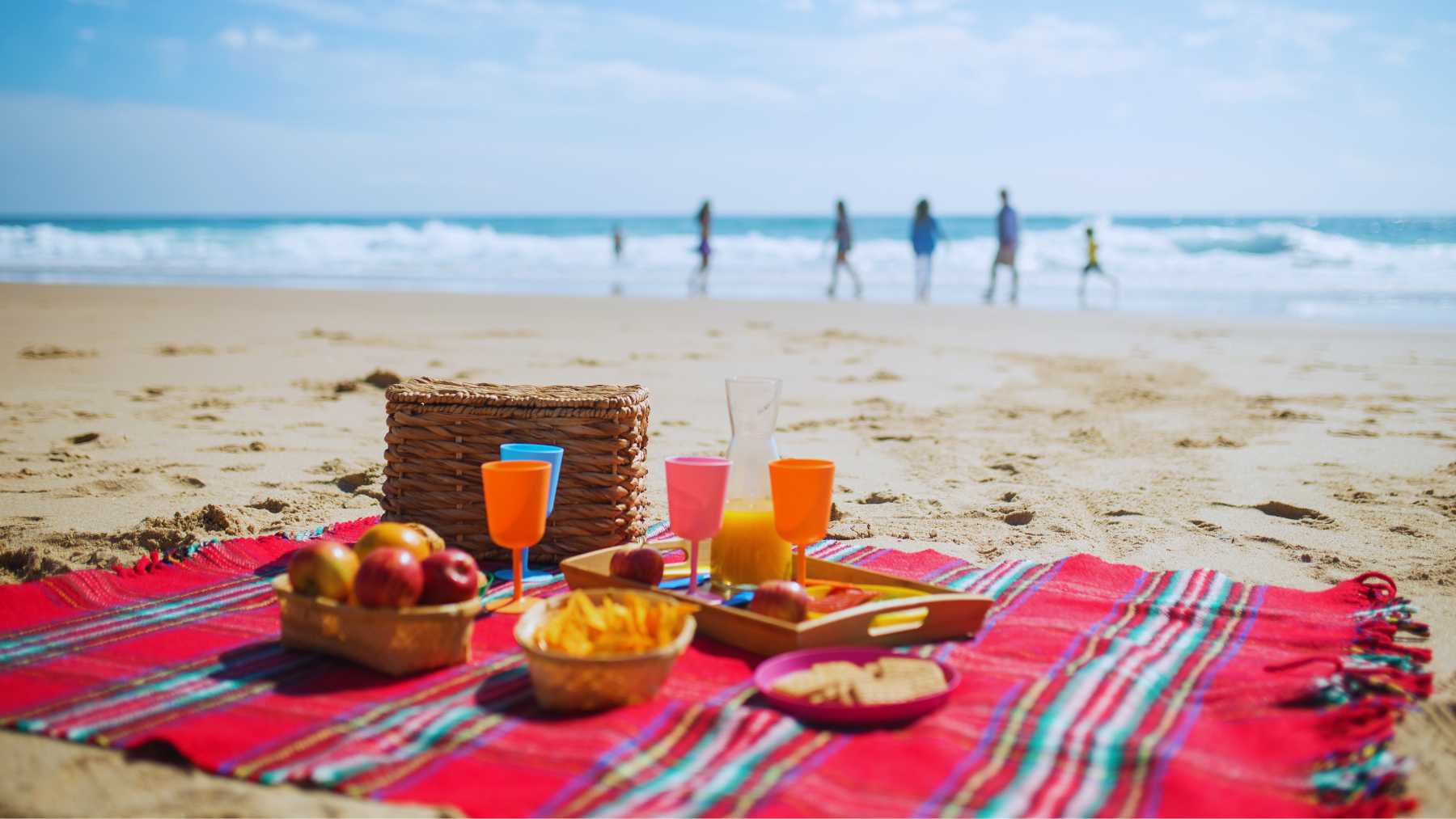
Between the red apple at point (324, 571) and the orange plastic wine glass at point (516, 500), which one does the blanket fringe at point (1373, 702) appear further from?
the red apple at point (324, 571)

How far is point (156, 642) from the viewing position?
7.64 feet

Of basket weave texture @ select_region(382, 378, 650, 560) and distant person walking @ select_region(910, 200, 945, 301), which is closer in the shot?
basket weave texture @ select_region(382, 378, 650, 560)

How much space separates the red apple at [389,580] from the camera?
2074 millimetres

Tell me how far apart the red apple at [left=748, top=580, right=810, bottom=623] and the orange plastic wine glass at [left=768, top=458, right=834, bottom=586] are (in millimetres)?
152

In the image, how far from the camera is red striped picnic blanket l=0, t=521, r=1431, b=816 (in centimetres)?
173

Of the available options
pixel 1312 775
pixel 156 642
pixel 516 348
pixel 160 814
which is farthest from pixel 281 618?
pixel 516 348

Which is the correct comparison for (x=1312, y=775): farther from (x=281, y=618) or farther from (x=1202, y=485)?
(x=1202, y=485)

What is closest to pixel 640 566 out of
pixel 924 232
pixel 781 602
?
pixel 781 602

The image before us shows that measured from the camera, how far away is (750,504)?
2.61m

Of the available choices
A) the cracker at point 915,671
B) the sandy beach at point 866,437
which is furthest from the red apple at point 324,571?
the cracker at point 915,671

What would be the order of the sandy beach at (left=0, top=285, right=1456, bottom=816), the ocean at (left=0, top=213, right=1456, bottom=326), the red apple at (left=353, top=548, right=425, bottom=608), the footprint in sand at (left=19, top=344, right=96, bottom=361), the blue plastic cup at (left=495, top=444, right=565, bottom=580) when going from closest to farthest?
the red apple at (left=353, top=548, right=425, bottom=608)
the blue plastic cup at (left=495, top=444, right=565, bottom=580)
the sandy beach at (left=0, top=285, right=1456, bottom=816)
the footprint in sand at (left=19, top=344, right=96, bottom=361)
the ocean at (left=0, top=213, right=1456, bottom=326)

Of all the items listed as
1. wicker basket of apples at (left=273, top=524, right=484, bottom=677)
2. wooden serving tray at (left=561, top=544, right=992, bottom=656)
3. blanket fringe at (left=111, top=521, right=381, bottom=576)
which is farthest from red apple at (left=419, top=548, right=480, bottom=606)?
blanket fringe at (left=111, top=521, right=381, bottom=576)

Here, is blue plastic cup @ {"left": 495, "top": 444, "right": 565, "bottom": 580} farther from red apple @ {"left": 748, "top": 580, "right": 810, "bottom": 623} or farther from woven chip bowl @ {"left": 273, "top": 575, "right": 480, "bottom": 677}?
red apple @ {"left": 748, "top": 580, "right": 810, "bottom": 623}

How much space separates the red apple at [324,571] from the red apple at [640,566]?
58cm
